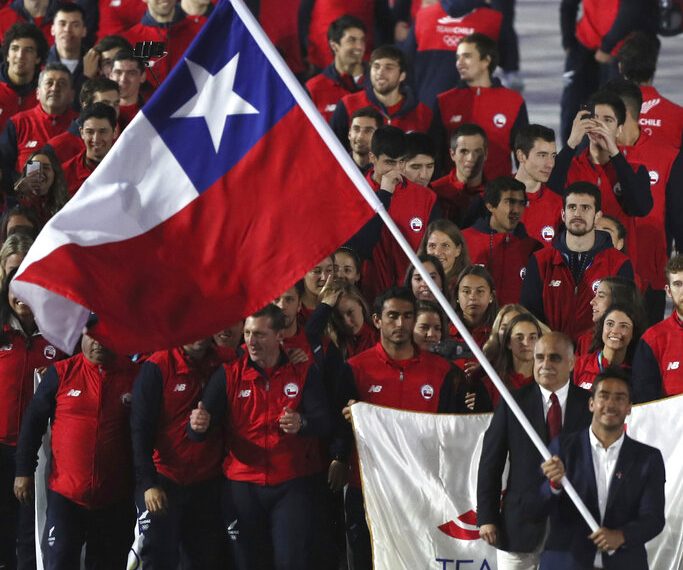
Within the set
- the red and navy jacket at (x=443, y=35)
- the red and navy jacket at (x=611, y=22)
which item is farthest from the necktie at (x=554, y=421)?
the red and navy jacket at (x=611, y=22)

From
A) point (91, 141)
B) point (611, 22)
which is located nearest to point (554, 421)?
point (91, 141)

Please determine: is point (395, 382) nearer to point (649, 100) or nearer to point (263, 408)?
point (263, 408)

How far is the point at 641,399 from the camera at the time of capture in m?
10.8

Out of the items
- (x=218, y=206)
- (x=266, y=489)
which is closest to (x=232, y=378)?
(x=266, y=489)

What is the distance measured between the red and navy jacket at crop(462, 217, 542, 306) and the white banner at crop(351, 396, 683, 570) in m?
2.05

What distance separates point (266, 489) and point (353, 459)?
21.8 inches

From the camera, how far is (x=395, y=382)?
431 inches

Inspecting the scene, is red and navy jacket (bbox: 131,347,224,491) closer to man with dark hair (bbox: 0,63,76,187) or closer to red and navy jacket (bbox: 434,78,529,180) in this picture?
man with dark hair (bbox: 0,63,76,187)

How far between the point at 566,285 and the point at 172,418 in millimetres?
2678

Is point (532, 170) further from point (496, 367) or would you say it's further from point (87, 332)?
point (87, 332)

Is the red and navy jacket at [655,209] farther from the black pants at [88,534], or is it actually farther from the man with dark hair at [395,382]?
the black pants at [88,534]

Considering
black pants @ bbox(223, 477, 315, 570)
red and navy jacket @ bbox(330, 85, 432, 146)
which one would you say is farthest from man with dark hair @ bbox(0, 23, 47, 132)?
black pants @ bbox(223, 477, 315, 570)

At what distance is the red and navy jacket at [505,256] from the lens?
12547 mm

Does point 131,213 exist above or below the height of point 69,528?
above
